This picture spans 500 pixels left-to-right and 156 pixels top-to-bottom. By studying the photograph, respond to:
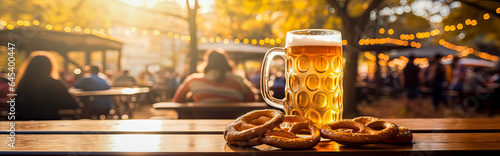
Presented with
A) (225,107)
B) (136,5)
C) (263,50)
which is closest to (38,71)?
(225,107)

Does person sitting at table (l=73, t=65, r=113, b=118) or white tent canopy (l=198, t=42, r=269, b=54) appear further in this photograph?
white tent canopy (l=198, t=42, r=269, b=54)

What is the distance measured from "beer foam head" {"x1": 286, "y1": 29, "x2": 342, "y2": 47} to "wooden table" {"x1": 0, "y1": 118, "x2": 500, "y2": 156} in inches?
12.9

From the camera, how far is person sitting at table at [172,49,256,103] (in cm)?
385

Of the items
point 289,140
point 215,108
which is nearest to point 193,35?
point 215,108

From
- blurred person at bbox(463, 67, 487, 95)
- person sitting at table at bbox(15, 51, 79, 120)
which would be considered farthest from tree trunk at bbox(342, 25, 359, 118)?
person sitting at table at bbox(15, 51, 79, 120)

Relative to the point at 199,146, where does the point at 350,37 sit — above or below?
above

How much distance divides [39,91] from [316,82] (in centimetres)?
374

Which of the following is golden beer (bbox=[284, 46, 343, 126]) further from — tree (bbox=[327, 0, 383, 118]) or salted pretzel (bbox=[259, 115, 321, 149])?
tree (bbox=[327, 0, 383, 118])

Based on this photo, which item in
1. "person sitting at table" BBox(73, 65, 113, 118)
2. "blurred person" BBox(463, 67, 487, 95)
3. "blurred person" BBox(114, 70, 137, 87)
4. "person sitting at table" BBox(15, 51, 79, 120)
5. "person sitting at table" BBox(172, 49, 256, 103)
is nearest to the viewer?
"person sitting at table" BBox(172, 49, 256, 103)

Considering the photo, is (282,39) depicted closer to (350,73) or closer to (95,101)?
(350,73)

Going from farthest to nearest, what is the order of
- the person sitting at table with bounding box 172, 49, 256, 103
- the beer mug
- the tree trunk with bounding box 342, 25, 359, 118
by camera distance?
1. the tree trunk with bounding box 342, 25, 359, 118
2. the person sitting at table with bounding box 172, 49, 256, 103
3. the beer mug

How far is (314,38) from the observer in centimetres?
116

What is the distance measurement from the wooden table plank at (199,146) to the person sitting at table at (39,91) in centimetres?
323

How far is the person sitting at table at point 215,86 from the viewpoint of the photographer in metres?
3.85
